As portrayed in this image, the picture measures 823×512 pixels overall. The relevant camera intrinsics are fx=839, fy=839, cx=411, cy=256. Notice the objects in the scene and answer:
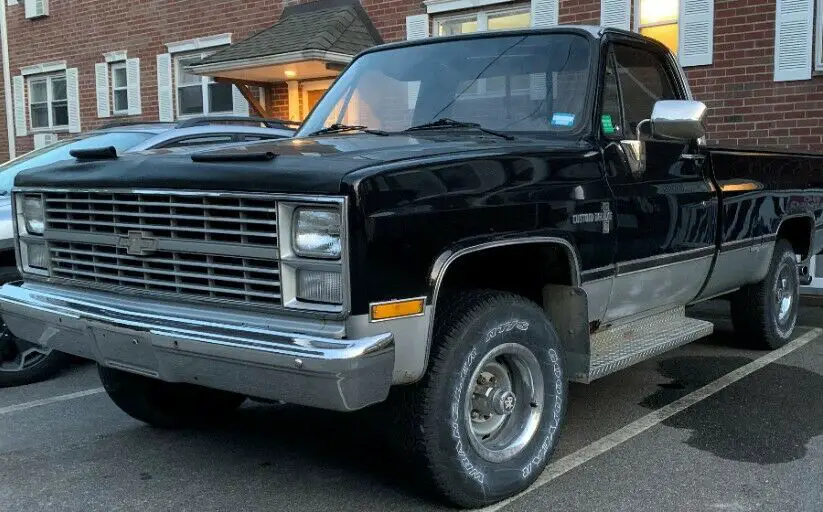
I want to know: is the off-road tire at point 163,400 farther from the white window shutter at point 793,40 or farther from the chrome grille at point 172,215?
the white window shutter at point 793,40

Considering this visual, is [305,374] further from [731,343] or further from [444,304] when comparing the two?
[731,343]

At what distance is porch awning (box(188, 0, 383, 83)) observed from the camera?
1120 centimetres

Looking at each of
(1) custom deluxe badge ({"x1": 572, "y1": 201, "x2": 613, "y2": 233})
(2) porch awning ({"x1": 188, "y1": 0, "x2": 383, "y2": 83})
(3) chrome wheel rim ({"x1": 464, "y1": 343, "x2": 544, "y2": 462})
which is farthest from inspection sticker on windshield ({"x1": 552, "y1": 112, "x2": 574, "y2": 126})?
(2) porch awning ({"x1": 188, "y1": 0, "x2": 383, "y2": 83})

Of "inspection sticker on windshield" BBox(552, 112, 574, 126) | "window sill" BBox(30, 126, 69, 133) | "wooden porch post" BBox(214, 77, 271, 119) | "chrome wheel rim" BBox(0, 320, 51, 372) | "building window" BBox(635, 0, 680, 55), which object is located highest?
"building window" BBox(635, 0, 680, 55)

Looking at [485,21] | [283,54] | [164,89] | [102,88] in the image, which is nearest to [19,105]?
[102,88]

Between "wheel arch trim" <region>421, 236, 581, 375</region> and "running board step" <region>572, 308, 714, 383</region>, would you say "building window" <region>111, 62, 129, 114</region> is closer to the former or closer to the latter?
"running board step" <region>572, 308, 714, 383</region>

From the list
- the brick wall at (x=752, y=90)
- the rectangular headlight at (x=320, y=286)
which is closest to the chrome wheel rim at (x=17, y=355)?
the rectangular headlight at (x=320, y=286)

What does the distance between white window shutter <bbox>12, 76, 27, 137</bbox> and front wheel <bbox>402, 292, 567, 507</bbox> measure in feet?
55.7

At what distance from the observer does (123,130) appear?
6.56m

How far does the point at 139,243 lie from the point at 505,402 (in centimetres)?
158

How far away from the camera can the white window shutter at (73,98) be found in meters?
16.6

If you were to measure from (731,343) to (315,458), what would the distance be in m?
3.77

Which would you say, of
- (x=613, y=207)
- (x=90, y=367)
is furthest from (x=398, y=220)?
(x=90, y=367)

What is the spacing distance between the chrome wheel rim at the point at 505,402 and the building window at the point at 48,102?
15.7 metres
